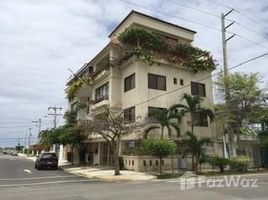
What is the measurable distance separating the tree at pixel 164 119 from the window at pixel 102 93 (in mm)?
7112

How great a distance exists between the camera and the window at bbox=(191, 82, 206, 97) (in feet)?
109

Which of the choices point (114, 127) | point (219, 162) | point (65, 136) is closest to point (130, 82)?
point (114, 127)

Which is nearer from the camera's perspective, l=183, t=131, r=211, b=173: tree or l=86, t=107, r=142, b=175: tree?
l=86, t=107, r=142, b=175: tree

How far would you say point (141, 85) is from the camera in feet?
96.9

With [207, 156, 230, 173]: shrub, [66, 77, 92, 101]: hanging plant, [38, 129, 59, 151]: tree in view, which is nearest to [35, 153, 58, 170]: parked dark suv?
[38, 129, 59, 151]: tree

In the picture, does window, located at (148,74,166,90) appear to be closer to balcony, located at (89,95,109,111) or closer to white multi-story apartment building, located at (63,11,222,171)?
white multi-story apartment building, located at (63,11,222,171)

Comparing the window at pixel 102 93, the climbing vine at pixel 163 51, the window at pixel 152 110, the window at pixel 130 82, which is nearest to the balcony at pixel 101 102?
the window at pixel 102 93

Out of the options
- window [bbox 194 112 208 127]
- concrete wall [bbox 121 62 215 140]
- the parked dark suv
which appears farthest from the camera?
the parked dark suv

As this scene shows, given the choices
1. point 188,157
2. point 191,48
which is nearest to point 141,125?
point 188,157

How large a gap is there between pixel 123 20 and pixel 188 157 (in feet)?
49.6

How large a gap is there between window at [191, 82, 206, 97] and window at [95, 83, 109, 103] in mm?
8356

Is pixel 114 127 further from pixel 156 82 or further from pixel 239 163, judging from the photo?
pixel 239 163

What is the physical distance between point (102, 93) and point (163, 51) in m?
8.01

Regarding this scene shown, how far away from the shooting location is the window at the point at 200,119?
104ft
